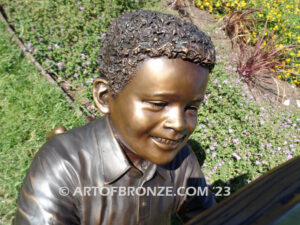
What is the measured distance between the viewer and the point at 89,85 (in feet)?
12.6

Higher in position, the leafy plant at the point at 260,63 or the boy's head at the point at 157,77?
the boy's head at the point at 157,77

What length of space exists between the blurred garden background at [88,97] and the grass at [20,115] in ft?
0.03

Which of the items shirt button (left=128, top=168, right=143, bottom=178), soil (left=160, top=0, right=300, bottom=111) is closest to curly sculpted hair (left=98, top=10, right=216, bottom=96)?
shirt button (left=128, top=168, right=143, bottom=178)

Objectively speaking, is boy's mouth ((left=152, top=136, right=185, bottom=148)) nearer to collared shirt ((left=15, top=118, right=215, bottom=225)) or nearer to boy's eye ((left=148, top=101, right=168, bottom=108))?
boy's eye ((left=148, top=101, right=168, bottom=108))

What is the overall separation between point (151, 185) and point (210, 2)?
5.80 metres

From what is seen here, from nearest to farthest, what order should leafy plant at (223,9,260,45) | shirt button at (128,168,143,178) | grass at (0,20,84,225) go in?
shirt button at (128,168,143,178) → grass at (0,20,84,225) → leafy plant at (223,9,260,45)

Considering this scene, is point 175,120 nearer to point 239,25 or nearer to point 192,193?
point 192,193

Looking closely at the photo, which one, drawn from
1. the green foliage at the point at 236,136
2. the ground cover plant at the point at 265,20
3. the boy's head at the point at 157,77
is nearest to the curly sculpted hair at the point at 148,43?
the boy's head at the point at 157,77

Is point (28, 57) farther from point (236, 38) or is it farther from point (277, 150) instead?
point (236, 38)

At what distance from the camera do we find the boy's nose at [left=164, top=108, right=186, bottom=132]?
1.20m

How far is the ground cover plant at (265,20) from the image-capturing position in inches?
231

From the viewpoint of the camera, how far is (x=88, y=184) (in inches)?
59.1

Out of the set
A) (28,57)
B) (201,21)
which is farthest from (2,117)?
(201,21)

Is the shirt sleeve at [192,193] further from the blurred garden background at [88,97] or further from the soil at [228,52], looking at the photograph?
the soil at [228,52]
